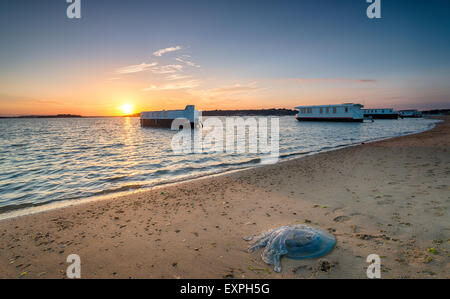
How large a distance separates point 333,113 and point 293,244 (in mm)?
78605

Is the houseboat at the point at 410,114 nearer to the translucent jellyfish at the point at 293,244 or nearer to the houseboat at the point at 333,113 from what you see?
the houseboat at the point at 333,113

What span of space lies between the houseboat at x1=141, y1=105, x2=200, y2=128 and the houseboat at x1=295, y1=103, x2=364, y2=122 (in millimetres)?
47241

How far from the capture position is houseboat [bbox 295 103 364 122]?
67500mm

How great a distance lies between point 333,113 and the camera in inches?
2830

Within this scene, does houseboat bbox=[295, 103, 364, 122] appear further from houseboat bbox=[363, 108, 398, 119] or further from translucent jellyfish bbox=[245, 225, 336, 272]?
translucent jellyfish bbox=[245, 225, 336, 272]

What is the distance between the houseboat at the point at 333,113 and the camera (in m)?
67.5

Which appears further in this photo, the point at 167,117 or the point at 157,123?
the point at 157,123

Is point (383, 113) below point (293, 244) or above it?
above

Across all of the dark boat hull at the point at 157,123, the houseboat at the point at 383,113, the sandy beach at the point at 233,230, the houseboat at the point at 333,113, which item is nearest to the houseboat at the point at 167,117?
the dark boat hull at the point at 157,123

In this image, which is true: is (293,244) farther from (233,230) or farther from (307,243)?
(233,230)

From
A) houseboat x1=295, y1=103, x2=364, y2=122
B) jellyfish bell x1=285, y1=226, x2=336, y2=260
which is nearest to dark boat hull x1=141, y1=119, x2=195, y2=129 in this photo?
houseboat x1=295, y1=103, x2=364, y2=122

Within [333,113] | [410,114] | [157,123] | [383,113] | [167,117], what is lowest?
[157,123]

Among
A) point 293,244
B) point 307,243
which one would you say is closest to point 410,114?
point 307,243

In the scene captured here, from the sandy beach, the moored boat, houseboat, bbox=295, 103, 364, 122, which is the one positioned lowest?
the sandy beach
